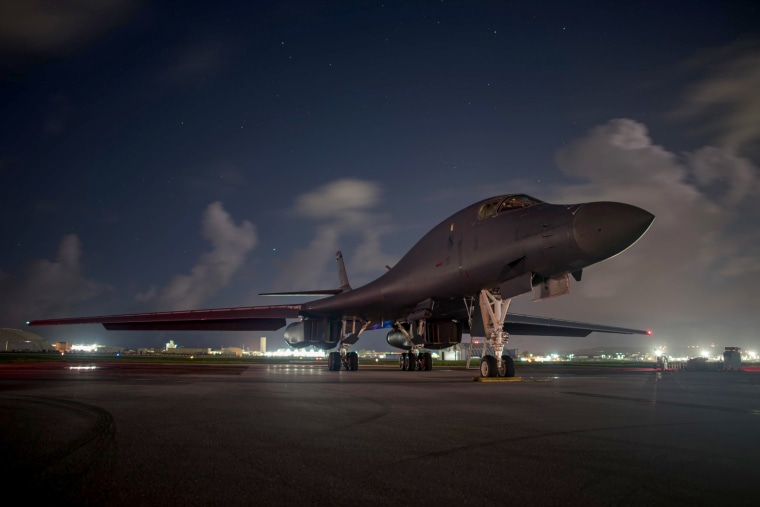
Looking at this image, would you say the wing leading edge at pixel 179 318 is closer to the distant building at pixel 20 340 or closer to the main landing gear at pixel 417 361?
the main landing gear at pixel 417 361

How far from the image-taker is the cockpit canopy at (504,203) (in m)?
12.5

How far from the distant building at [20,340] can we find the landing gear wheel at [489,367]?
431 feet

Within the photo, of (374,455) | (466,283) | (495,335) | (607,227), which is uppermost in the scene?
(607,227)

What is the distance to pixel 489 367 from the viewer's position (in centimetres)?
1240

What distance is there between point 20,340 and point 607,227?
139 meters

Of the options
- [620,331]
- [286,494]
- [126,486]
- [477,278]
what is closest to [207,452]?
[126,486]

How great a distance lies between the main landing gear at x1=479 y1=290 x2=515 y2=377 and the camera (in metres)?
12.4

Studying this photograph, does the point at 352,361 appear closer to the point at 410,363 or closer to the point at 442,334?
the point at 410,363

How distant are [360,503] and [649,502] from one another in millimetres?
1331

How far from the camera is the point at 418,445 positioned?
150 inches

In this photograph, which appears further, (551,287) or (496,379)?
(496,379)

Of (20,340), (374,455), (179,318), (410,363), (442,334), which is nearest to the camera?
(374,455)

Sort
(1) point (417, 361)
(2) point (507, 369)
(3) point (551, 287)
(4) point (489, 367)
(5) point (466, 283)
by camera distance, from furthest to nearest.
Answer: (1) point (417, 361)
(5) point (466, 283)
(2) point (507, 369)
(4) point (489, 367)
(3) point (551, 287)

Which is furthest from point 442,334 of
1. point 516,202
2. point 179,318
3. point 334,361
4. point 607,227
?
point 179,318
